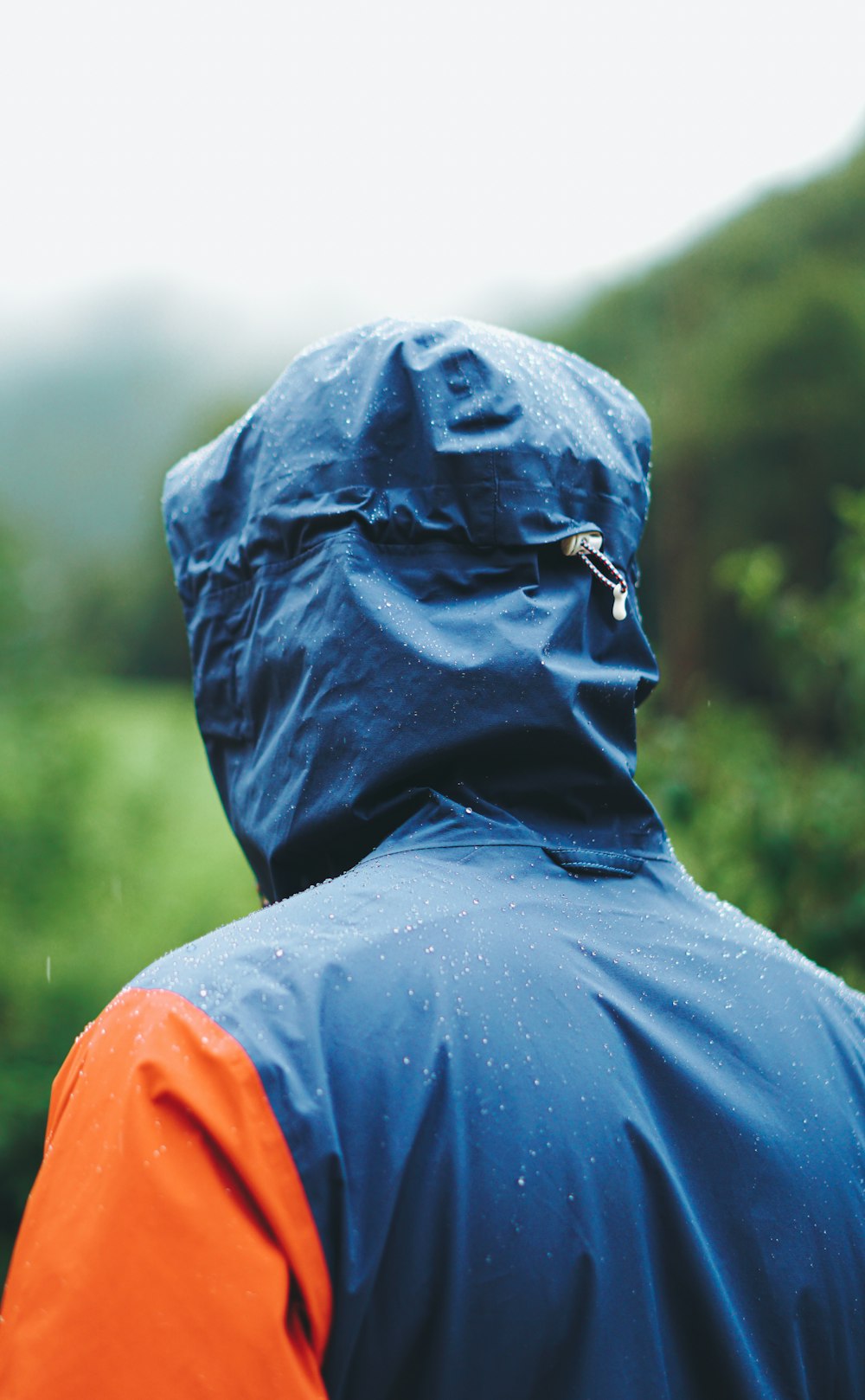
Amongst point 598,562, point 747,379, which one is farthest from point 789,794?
point 747,379

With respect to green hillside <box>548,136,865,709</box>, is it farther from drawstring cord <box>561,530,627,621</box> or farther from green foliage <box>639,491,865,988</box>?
drawstring cord <box>561,530,627,621</box>

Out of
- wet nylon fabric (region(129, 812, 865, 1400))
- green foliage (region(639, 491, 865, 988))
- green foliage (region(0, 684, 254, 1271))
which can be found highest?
wet nylon fabric (region(129, 812, 865, 1400))

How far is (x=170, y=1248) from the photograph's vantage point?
0.82 meters

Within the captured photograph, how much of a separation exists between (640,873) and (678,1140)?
0.29 m

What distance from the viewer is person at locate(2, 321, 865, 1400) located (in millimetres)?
848

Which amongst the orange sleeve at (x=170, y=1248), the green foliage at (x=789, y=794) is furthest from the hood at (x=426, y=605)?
the green foliage at (x=789, y=794)

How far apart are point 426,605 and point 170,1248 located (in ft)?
2.18

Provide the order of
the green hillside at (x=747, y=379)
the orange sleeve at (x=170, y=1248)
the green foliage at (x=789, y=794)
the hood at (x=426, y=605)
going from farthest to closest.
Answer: the green hillside at (x=747, y=379), the green foliage at (x=789, y=794), the hood at (x=426, y=605), the orange sleeve at (x=170, y=1248)

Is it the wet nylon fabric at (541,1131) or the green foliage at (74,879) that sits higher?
the wet nylon fabric at (541,1131)

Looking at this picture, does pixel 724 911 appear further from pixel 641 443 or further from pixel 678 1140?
pixel 641 443

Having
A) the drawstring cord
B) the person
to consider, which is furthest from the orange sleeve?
the drawstring cord

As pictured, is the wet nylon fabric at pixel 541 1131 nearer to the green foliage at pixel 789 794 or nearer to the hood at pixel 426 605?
the hood at pixel 426 605

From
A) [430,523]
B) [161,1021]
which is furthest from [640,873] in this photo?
[161,1021]

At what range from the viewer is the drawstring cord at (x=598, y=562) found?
49.8 inches
